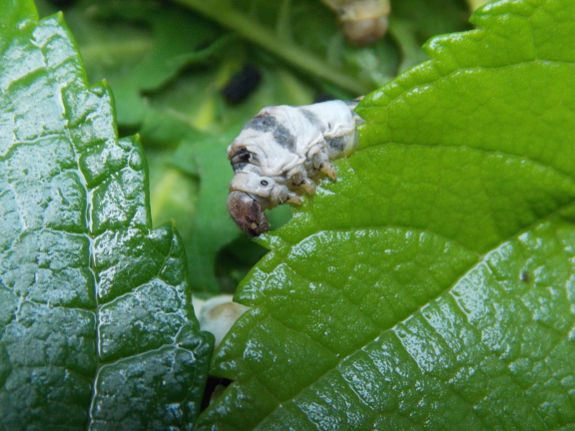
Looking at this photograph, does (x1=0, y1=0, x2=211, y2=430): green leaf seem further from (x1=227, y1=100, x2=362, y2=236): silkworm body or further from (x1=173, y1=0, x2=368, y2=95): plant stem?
(x1=173, y1=0, x2=368, y2=95): plant stem

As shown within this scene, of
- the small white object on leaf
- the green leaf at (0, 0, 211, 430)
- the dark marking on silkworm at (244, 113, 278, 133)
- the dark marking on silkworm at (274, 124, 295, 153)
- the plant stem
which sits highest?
the plant stem

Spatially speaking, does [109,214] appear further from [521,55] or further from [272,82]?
[272,82]

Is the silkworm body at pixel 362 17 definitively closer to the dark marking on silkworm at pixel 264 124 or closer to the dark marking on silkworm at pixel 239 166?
the dark marking on silkworm at pixel 264 124

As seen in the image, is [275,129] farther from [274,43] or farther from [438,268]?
[274,43]

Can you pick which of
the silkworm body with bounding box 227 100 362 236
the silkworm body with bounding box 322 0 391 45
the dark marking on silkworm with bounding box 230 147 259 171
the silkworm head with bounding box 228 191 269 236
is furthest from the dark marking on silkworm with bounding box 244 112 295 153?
the silkworm body with bounding box 322 0 391 45

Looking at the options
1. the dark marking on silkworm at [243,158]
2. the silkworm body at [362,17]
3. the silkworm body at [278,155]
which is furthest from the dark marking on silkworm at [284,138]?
the silkworm body at [362,17]
